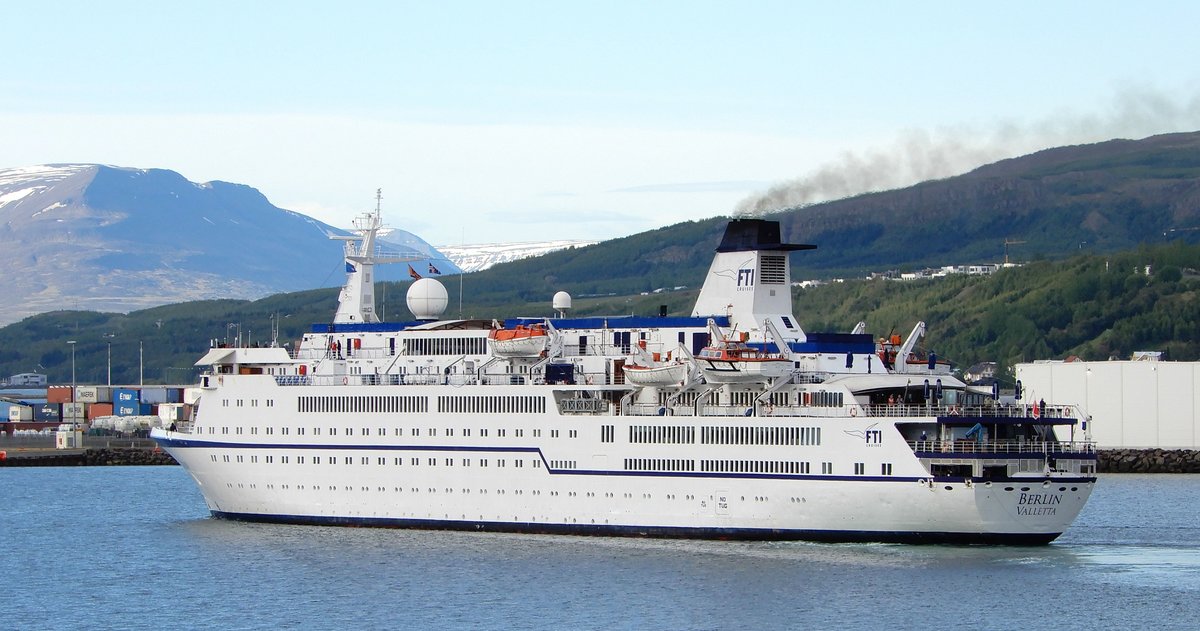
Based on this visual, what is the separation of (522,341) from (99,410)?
84.0 metres

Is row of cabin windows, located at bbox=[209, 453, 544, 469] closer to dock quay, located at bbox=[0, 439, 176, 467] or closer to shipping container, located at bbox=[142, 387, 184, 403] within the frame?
dock quay, located at bbox=[0, 439, 176, 467]

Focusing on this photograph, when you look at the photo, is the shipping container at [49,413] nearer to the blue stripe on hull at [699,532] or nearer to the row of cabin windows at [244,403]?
the row of cabin windows at [244,403]

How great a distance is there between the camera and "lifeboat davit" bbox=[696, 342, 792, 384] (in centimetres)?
4344

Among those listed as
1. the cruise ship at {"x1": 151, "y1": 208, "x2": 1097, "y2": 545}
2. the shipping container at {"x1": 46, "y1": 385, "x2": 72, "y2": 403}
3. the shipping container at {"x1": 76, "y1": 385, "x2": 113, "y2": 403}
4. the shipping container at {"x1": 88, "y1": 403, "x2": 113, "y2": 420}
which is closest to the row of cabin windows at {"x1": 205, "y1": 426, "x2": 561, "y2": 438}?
the cruise ship at {"x1": 151, "y1": 208, "x2": 1097, "y2": 545}

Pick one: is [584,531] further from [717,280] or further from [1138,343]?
[1138,343]

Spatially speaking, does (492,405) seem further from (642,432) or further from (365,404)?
(642,432)

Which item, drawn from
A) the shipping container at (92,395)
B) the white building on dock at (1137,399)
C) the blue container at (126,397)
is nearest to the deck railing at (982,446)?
the white building on dock at (1137,399)

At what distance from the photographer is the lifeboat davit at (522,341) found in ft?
155

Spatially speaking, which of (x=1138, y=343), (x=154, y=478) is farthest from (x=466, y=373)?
(x=1138, y=343)

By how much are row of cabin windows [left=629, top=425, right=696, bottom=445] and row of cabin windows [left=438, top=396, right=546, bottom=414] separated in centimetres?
286

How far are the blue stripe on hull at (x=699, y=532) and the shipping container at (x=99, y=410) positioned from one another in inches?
3067

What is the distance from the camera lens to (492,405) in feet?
154

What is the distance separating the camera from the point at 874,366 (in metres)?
46.2

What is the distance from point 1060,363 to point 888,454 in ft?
158
